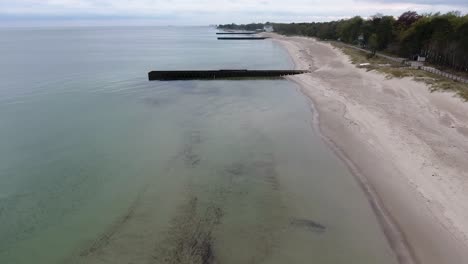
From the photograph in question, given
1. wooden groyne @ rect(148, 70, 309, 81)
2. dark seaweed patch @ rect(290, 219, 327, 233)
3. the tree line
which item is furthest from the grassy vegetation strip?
dark seaweed patch @ rect(290, 219, 327, 233)

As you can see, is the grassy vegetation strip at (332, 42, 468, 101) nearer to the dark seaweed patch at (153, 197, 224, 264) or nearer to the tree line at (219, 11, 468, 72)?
the tree line at (219, 11, 468, 72)

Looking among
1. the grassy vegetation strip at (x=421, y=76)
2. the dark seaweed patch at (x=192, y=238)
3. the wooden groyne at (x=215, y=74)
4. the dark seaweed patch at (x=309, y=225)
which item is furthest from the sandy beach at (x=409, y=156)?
the wooden groyne at (x=215, y=74)

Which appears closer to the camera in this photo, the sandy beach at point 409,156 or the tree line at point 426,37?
the sandy beach at point 409,156

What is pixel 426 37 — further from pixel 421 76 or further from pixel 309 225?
pixel 309 225

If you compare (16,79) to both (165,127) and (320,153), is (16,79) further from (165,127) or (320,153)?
(320,153)

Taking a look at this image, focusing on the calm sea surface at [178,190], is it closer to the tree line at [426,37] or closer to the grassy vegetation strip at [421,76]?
the grassy vegetation strip at [421,76]

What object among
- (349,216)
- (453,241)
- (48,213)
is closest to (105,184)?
(48,213)

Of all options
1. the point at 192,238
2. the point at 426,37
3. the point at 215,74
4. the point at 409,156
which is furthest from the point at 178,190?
the point at 426,37
